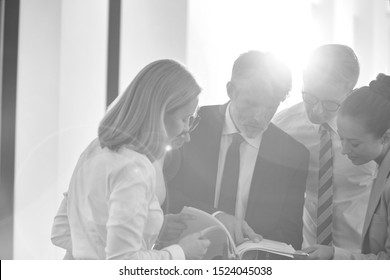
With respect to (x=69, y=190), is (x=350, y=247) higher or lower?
lower

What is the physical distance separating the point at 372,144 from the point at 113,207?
0.89m

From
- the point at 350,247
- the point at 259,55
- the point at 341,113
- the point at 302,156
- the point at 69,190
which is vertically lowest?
the point at 350,247

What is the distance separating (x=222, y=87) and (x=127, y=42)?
37 centimetres

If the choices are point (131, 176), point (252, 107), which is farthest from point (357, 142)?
point (131, 176)

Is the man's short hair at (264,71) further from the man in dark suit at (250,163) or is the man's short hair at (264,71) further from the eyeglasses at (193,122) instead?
the eyeglasses at (193,122)

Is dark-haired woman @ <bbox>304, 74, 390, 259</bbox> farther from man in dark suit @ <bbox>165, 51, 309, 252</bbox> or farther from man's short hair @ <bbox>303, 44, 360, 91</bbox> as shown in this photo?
man in dark suit @ <bbox>165, 51, 309, 252</bbox>

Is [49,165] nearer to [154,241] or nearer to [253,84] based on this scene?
[154,241]

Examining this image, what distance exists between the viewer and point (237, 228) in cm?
188

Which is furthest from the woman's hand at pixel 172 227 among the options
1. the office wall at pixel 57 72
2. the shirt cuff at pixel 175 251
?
the office wall at pixel 57 72

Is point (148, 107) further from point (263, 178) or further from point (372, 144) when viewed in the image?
point (372, 144)

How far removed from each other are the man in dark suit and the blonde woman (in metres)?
0.10

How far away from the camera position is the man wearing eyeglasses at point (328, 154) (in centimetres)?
191

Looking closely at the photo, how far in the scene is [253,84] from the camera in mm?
1885

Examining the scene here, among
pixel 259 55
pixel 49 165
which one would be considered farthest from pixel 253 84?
pixel 49 165
